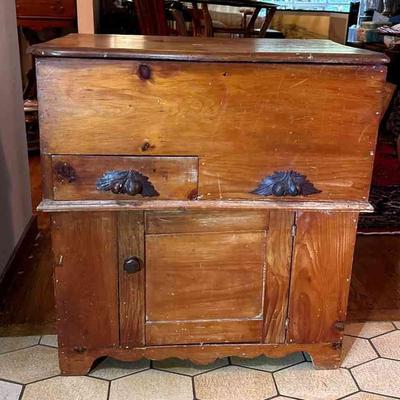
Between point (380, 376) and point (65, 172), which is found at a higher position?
point (65, 172)

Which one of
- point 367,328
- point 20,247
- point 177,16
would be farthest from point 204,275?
point 177,16

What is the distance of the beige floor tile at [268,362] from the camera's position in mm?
1415

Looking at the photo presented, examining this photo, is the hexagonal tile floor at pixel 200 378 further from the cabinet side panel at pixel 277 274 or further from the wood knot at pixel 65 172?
the wood knot at pixel 65 172

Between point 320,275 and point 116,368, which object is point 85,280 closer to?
point 116,368

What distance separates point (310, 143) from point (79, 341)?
0.70m

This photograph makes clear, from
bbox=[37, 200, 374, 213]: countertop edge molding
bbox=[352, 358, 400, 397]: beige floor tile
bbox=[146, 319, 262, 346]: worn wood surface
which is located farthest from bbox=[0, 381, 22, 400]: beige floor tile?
bbox=[352, 358, 400, 397]: beige floor tile

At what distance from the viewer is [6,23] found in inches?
72.6

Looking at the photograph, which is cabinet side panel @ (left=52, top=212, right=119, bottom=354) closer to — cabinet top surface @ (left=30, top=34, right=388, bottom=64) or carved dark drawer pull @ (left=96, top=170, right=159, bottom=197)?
carved dark drawer pull @ (left=96, top=170, right=159, bottom=197)

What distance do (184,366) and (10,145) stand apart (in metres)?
0.96

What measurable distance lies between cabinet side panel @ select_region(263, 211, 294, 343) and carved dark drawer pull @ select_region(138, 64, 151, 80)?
0.41 m

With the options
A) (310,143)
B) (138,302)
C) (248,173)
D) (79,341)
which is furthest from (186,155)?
(79,341)

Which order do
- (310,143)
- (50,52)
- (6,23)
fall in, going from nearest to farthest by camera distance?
1. (50,52)
2. (310,143)
3. (6,23)

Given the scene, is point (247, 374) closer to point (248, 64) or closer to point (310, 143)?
point (310, 143)

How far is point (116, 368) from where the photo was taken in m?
1.39
